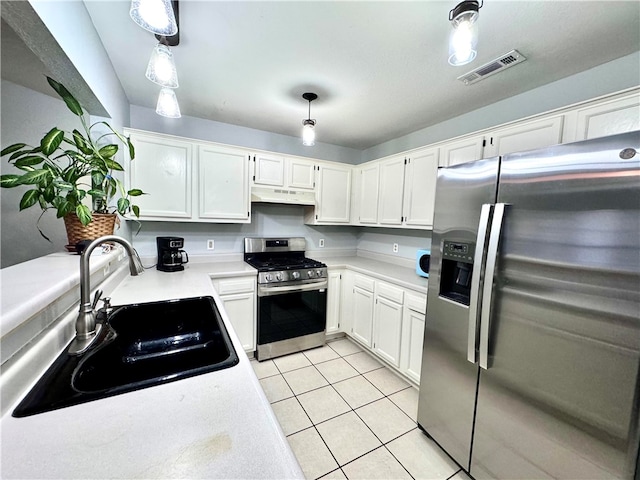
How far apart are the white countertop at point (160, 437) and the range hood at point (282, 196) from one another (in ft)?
7.22

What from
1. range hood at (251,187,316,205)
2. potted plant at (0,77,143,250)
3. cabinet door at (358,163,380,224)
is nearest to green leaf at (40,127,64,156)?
potted plant at (0,77,143,250)

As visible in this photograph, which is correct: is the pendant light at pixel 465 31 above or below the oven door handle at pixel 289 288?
above

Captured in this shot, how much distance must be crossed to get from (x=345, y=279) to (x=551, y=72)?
2.39 m

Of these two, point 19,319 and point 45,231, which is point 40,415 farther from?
point 45,231

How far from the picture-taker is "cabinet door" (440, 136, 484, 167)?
6.40ft

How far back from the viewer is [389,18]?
52.1 inches

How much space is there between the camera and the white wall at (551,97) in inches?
60.9

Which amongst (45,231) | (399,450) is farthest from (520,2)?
(45,231)

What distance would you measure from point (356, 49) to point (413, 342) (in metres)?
2.18

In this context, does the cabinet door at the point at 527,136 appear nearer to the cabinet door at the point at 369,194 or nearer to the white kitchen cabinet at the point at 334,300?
the cabinet door at the point at 369,194

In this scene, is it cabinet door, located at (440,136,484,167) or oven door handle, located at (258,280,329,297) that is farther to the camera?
oven door handle, located at (258,280,329,297)

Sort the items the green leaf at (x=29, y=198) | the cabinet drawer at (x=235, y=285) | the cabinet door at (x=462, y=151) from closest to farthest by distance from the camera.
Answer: the green leaf at (x=29, y=198) → the cabinet door at (x=462, y=151) → the cabinet drawer at (x=235, y=285)

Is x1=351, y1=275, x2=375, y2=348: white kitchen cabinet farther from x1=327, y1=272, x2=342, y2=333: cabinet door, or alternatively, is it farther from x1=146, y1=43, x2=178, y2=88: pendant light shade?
x1=146, y1=43, x2=178, y2=88: pendant light shade

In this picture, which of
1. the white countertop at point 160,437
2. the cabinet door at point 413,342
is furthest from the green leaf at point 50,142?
the cabinet door at point 413,342
